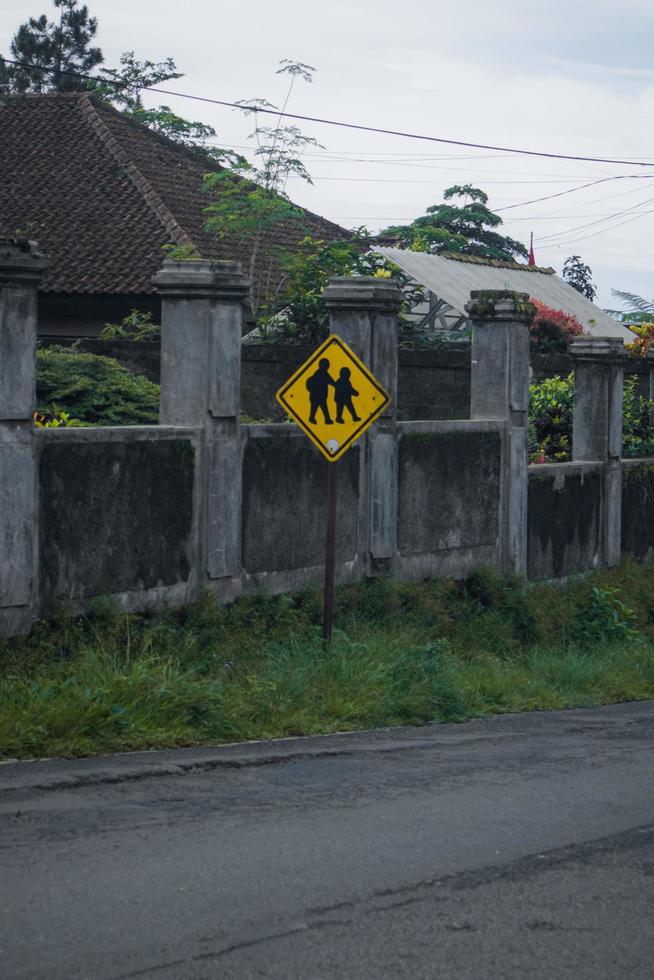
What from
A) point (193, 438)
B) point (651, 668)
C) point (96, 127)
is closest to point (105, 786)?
point (193, 438)

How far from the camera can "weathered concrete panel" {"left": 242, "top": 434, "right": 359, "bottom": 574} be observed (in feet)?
38.0

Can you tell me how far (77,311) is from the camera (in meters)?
24.7

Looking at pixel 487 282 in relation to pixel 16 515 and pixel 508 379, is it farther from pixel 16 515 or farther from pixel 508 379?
pixel 16 515

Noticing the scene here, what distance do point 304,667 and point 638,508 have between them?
9.13m

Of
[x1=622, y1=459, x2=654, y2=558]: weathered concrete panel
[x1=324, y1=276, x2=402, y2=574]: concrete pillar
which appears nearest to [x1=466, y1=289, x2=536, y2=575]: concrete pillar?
[x1=324, y1=276, x2=402, y2=574]: concrete pillar

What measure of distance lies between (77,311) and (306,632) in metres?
14.5

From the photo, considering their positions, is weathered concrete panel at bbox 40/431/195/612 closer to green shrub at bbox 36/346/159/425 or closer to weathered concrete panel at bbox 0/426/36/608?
weathered concrete panel at bbox 0/426/36/608

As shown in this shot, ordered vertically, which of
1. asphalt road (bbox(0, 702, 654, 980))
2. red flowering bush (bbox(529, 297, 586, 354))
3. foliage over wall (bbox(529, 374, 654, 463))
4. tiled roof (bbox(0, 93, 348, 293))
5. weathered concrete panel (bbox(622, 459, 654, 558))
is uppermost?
tiled roof (bbox(0, 93, 348, 293))

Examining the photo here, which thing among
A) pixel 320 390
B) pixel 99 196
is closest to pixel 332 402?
pixel 320 390

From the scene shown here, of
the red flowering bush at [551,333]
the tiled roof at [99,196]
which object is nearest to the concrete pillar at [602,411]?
the red flowering bush at [551,333]

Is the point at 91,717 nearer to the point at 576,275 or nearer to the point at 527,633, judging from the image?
the point at 527,633

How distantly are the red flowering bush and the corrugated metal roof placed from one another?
5.29 feet

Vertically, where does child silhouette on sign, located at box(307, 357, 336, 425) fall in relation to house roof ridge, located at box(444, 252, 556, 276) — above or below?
below

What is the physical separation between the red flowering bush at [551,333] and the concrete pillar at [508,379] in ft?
20.8
